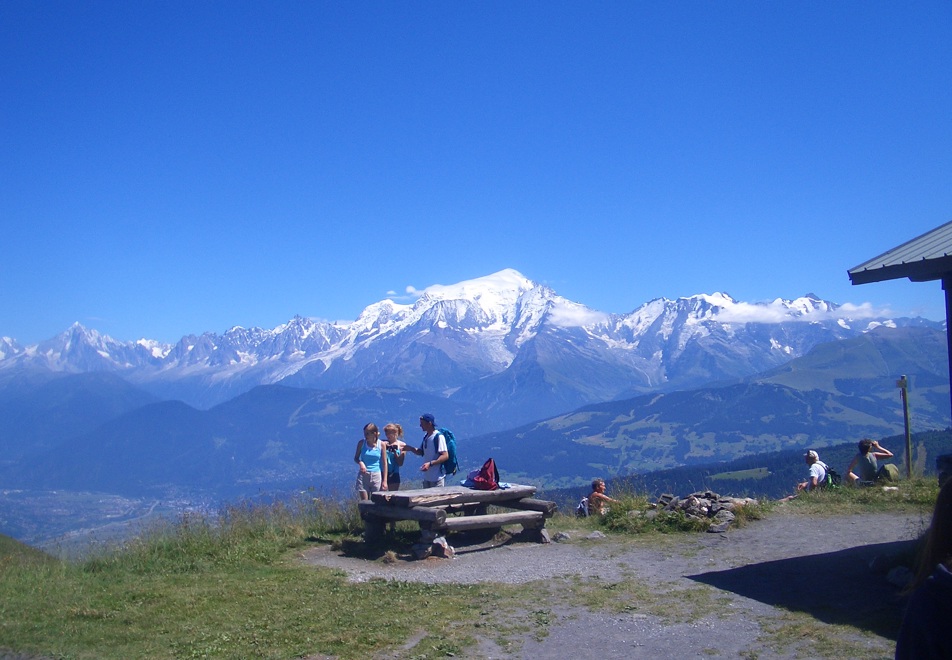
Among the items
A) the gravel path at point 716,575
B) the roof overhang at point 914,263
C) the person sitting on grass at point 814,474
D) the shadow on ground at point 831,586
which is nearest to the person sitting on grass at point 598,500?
the gravel path at point 716,575

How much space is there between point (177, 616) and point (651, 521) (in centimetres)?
793

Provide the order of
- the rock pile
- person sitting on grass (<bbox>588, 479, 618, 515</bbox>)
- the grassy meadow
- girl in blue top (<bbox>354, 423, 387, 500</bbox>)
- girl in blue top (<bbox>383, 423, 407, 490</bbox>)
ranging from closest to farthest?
the grassy meadow < the rock pile < girl in blue top (<bbox>354, 423, 387, 500</bbox>) < girl in blue top (<bbox>383, 423, 407, 490</bbox>) < person sitting on grass (<bbox>588, 479, 618, 515</bbox>)

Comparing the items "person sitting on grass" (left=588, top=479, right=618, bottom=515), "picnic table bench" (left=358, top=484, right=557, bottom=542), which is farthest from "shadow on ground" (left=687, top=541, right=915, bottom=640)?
"person sitting on grass" (left=588, top=479, right=618, bottom=515)

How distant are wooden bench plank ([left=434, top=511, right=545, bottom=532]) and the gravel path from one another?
0.38m

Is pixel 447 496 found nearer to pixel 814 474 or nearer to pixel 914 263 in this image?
pixel 914 263

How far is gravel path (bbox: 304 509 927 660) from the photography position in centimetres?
706

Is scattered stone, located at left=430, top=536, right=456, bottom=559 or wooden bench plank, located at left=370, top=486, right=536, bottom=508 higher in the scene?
wooden bench plank, located at left=370, top=486, right=536, bottom=508

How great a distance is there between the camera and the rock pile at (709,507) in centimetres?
1290

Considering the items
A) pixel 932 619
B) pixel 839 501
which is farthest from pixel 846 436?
pixel 932 619

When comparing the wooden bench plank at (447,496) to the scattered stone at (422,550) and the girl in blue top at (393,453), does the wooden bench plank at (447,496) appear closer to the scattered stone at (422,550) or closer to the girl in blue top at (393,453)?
the scattered stone at (422,550)

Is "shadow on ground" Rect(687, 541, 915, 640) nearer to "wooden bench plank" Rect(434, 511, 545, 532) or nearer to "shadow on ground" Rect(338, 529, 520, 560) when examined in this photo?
"wooden bench plank" Rect(434, 511, 545, 532)

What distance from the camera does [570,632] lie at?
754 centimetres

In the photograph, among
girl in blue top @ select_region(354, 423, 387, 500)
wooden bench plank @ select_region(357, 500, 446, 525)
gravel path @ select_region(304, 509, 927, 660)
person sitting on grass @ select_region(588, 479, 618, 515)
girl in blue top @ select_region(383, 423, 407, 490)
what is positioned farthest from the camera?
person sitting on grass @ select_region(588, 479, 618, 515)

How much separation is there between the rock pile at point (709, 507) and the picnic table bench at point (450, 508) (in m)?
2.15
